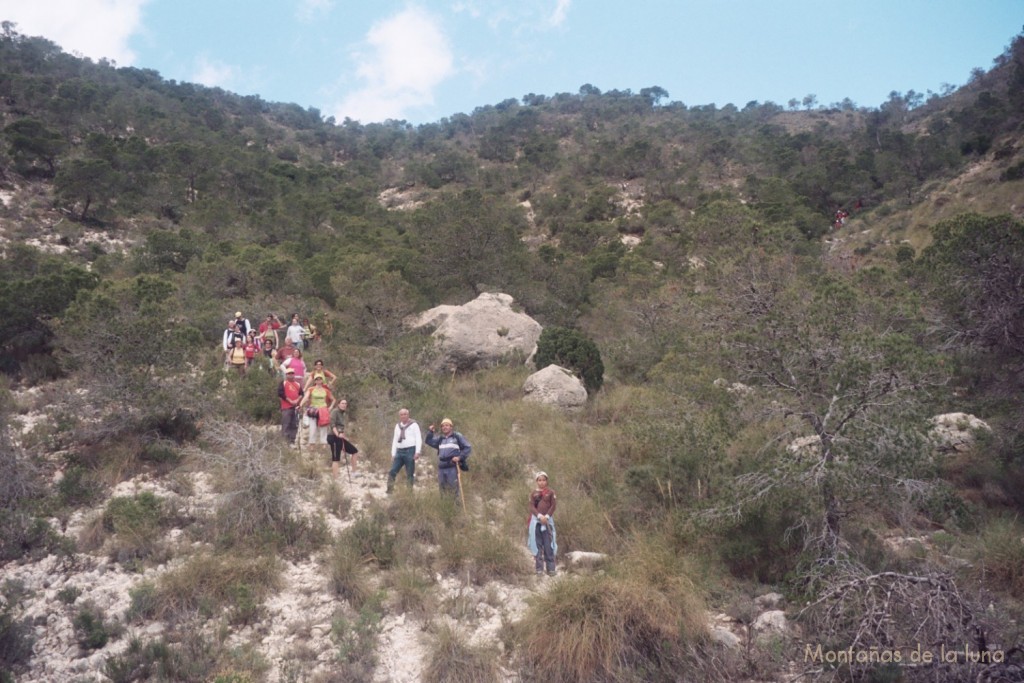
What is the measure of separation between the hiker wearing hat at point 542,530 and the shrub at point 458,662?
1345 millimetres

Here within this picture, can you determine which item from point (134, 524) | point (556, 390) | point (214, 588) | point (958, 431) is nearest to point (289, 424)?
point (134, 524)

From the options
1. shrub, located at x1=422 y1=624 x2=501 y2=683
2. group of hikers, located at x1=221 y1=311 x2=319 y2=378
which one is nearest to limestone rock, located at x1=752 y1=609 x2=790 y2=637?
shrub, located at x1=422 y1=624 x2=501 y2=683

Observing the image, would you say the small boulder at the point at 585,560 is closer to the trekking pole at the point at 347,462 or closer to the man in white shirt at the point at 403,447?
the man in white shirt at the point at 403,447

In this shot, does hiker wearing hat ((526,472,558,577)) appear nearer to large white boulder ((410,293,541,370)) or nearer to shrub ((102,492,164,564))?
shrub ((102,492,164,564))

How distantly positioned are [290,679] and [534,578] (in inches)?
100

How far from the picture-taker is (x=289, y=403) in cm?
912

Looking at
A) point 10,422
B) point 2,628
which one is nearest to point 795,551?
point 2,628

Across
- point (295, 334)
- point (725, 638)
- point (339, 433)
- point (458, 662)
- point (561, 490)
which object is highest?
point (295, 334)

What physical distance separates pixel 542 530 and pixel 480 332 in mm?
8697

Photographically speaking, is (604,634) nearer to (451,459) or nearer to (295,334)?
(451,459)

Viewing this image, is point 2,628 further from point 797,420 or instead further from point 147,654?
point 797,420

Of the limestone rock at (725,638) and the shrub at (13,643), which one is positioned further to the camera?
the limestone rock at (725,638)

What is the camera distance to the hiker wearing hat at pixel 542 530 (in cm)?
643

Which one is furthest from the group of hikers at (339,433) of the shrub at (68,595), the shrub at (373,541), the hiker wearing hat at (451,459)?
the shrub at (68,595)
